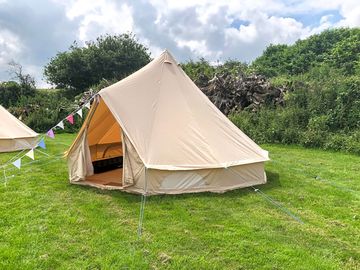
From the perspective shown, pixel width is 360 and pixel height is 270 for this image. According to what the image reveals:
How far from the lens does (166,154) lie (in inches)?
199

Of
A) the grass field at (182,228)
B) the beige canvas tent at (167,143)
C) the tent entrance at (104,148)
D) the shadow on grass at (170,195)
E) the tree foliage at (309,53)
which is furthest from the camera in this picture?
the tree foliage at (309,53)

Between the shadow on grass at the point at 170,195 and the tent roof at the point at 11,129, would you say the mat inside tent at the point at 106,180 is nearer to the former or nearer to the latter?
the shadow on grass at the point at 170,195

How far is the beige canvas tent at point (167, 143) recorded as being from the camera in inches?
197

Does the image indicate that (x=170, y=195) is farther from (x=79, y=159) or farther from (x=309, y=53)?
(x=309, y=53)

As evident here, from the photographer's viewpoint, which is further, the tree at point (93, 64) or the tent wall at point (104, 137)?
the tree at point (93, 64)

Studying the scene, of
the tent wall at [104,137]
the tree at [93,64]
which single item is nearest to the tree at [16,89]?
the tree at [93,64]

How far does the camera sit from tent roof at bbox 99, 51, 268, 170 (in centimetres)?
507

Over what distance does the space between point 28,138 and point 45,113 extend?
6.63 m

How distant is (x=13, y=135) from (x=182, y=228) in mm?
6673

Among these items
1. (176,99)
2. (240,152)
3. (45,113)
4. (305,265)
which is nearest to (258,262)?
(305,265)

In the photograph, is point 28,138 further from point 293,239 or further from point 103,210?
point 293,239

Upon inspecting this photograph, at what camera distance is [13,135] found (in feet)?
29.5

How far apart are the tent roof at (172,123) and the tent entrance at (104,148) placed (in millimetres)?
577

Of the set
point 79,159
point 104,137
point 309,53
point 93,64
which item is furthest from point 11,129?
point 309,53
